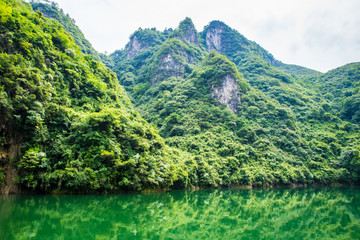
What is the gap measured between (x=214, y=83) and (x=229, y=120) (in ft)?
39.0

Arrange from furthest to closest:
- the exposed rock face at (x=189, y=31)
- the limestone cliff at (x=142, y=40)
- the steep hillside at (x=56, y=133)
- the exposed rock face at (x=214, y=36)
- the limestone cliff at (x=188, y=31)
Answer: the exposed rock face at (x=214, y=36), the limestone cliff at (x=142, y=40), the exposed rock face at (x=189, y=31), the limestone cliff at (x=188, y=31), the steep hillside at (x=56, y=133)

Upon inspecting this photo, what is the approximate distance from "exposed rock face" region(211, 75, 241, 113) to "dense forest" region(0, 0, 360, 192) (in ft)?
0.83

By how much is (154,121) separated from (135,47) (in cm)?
6307

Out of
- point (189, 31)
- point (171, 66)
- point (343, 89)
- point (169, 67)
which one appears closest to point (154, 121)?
point (169, 67)

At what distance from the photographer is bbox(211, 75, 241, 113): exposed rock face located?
48125mm

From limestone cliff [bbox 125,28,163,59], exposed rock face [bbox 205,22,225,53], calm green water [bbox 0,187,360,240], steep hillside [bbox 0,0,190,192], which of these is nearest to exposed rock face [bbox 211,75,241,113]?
steep hillside [bbox 0,0,190,192]

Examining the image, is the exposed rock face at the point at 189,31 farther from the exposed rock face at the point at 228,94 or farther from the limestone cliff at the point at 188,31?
the exposed rock face at the point at 228,94

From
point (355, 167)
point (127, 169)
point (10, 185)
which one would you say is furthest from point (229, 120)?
point (10, 185)

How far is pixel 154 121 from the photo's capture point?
4441 centimetres

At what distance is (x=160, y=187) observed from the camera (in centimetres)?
1998

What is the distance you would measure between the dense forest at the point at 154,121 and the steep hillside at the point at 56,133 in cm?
8

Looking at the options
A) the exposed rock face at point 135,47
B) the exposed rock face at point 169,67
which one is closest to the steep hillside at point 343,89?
the exposed rock face at point 169,67

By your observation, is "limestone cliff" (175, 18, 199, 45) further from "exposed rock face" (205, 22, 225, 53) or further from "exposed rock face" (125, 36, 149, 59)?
"exposed rock face" (125, 36, 149, 59)

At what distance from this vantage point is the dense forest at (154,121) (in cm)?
1457
